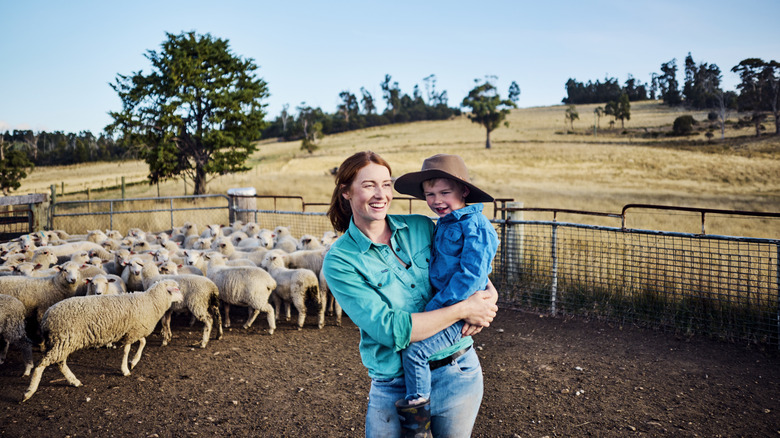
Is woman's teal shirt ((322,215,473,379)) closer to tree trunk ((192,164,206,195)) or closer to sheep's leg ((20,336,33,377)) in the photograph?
sheep's leg ((20,336,33,377))

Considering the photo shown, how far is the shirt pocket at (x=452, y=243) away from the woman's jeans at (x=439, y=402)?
0.54 metres

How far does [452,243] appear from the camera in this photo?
2570 mm

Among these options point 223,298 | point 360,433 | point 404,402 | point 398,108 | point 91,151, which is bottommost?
point 360,433

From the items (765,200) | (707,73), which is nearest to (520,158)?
(765,200)

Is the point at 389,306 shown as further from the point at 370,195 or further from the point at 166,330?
the point at 166,330

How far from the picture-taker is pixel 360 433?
4.76 meters

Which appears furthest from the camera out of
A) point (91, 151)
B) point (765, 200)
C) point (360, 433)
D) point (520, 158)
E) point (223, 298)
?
point (91, 151)

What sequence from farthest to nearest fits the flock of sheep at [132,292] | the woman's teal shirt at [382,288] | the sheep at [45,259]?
the sheep at [45,259] < the flock of sheep at [132,292] < the woman's teal shirt at [382,288]

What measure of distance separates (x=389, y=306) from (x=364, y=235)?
0.36 meters

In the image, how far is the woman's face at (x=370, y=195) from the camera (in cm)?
239

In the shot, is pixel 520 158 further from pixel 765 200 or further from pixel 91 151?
pixel 91 151

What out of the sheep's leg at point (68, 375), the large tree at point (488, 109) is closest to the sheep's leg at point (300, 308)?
the sheep's leg at point (68, 375)

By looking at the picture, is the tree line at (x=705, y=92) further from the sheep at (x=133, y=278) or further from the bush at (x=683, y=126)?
the sheep at (x=133, y=278)

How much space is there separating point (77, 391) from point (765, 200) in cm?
3392
